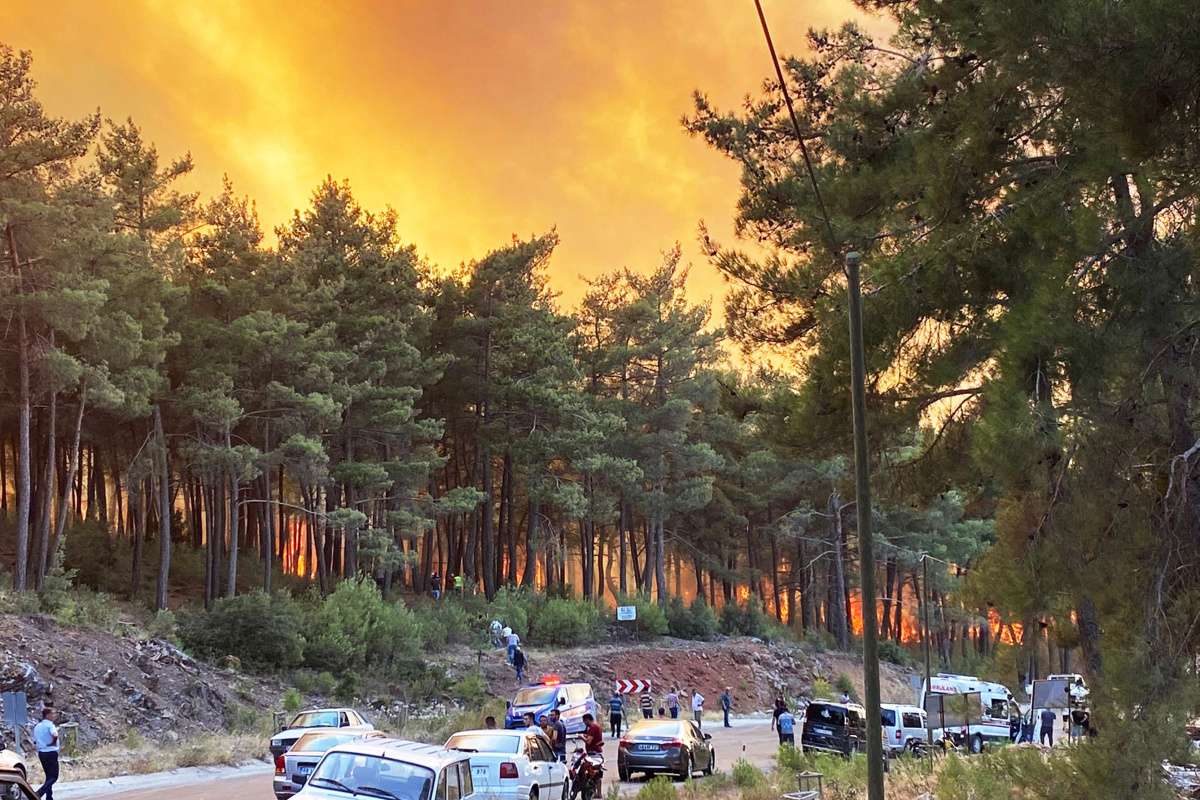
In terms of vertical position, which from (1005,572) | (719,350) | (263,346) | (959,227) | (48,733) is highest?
(719,350)

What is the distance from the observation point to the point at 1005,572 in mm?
15523

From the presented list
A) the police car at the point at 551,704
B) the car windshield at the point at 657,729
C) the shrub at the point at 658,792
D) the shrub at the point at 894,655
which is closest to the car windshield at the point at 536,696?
the police car at the point at 551,704

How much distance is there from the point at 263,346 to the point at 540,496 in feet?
58.9

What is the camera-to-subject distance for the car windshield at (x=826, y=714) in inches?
1212

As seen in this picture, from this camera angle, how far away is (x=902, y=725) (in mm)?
35375

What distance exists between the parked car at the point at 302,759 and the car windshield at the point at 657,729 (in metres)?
8.58

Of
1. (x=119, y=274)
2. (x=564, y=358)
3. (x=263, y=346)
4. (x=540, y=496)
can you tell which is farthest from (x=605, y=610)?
(x=119, y=274)

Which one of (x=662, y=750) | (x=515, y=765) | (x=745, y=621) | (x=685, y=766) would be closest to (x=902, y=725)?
(x=685, y=766)

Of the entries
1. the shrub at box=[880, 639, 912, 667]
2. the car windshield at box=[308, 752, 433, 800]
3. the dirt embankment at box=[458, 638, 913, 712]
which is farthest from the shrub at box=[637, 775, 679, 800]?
the shrub at box=[880, 639, 912, 667]

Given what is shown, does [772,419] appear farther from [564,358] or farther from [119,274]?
[564,358]

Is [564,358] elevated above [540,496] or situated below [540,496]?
above

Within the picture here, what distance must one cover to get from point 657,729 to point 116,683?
1634cm

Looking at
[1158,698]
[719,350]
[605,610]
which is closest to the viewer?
[1158,698]

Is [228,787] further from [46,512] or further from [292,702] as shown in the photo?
[46,512]
